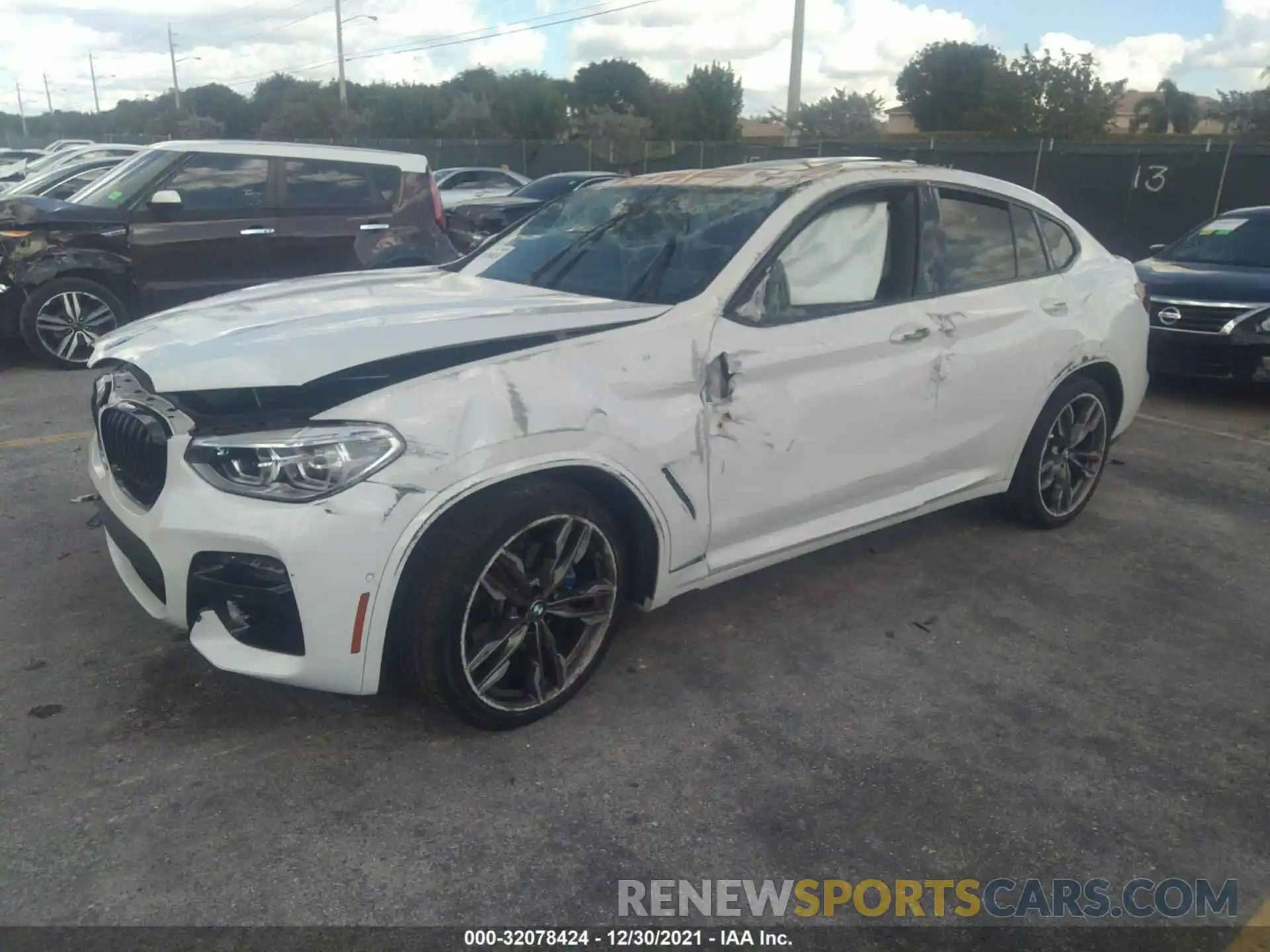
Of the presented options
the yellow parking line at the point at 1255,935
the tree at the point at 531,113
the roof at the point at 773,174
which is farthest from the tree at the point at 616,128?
the yellow parking line at the point at 1255,935

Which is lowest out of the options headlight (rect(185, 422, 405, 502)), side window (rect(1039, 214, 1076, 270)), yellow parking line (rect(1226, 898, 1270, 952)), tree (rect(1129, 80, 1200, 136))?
yellow parking line (rect(1226, 898, 1270, 952))

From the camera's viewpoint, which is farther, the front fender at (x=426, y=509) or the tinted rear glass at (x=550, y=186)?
the tinted rear glass at (x=550, y=186)

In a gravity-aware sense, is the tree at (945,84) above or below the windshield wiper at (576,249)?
above

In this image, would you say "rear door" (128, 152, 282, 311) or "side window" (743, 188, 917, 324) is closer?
"side window" (743, 188, 917, 324)

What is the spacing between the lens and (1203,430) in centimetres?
720

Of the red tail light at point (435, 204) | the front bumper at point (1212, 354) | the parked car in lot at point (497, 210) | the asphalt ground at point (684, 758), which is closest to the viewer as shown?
the asphalt ground at point (684, 758)

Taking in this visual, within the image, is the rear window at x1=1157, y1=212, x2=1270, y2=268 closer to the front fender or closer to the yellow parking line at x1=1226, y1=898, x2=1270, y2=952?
the yellow parking line at x1=1226, y1=898, x2=1270, y2=952

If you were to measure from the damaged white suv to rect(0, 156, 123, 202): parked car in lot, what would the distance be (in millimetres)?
7238

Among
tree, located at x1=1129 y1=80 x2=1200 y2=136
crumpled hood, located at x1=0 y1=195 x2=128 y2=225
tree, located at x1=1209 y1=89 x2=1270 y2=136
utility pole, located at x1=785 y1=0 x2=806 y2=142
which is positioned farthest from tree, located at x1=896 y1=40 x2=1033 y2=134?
crumpled hood, located at x1=0 y1=195 x2=128 y2=225

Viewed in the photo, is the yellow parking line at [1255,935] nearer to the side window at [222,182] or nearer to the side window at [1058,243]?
the side window at [1058,243]

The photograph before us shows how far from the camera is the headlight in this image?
275 cm

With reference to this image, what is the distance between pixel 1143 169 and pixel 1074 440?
13.9 metres

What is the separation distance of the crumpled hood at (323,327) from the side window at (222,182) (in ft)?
15.8

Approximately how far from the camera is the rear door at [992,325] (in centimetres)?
418
